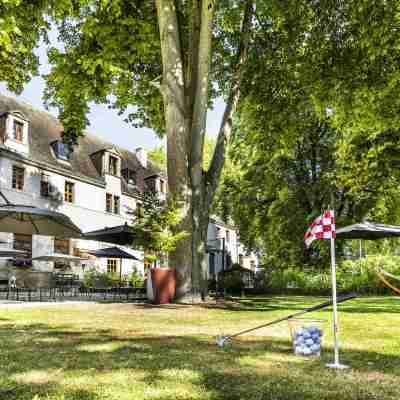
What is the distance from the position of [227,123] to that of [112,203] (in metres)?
20.1

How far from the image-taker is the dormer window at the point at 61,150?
29703mm

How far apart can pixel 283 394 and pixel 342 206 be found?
85.3ft

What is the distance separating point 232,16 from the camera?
1789cm

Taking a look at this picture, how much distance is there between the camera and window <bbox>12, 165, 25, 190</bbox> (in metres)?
25.9

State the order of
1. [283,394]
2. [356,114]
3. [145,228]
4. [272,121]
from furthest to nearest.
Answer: [272,121] → [356,114] → [145,228] → [283,394]

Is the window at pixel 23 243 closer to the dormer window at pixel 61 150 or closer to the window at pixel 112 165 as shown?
the dormer window at pixel 61 150

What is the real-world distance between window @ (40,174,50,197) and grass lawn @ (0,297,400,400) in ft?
68.4

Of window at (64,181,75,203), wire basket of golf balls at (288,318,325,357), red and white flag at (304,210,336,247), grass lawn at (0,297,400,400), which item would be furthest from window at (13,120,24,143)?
wire basket of golf balls at (288,318,325,357)

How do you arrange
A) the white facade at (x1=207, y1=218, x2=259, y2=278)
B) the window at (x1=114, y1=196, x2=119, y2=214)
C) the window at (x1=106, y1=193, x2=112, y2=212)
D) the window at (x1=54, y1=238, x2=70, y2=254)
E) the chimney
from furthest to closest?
1. the white facade at (x1=207, y1=218, x2=259, y2=278)
2. the chimney
3. the window at (x1=114, y1=196, x2=119, y2=214)
4. the window at (x1=106, y1=193, x2=112, y2=212)
5. the window at (x1=54, y1=238, x2=70, y2=254)

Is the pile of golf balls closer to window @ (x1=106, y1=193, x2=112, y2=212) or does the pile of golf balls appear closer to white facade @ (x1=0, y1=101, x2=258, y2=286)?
white facade @ (x1=0, y1=101, x2=258, y2=286)

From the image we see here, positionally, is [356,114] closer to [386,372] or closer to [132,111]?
[132,111]

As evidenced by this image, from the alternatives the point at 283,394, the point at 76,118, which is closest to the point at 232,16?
the point at 76,118

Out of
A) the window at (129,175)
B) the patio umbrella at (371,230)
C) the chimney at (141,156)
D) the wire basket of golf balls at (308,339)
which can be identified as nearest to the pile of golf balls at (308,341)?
the wire basket of golf balls at (308,339)

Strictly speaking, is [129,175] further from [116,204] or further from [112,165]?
[116,204]
